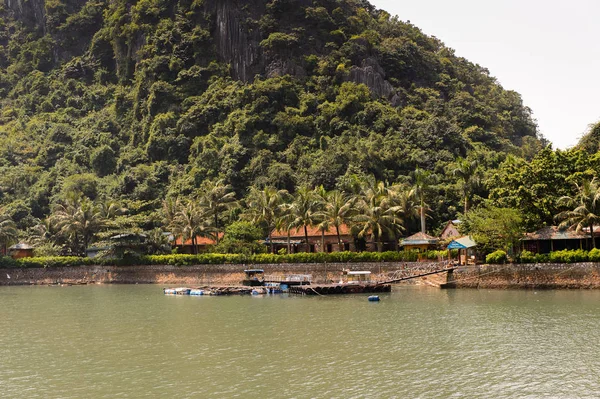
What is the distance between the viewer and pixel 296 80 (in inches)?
5281

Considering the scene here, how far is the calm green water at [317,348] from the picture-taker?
31.0 metres

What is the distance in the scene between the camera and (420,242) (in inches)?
3118

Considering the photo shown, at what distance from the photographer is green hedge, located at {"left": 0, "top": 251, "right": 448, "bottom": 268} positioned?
76194mm

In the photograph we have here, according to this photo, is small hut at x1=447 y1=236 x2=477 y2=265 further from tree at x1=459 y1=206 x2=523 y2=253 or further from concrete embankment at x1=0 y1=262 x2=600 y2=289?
concrete embankment at x1=0 y1=262 x2=600 y2=289

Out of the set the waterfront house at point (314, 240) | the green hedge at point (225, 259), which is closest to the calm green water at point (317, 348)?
the green hedge at point (225, 259)

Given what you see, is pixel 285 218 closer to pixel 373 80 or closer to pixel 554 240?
pixel 554 240

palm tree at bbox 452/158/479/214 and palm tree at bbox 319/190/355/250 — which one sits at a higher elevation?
palm tree at bbox 452/158/479/214

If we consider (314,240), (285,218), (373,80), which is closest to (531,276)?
(285,218)

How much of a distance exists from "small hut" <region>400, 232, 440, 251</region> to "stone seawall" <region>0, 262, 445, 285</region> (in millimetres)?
4986

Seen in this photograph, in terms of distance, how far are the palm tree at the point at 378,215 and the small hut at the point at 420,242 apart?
5.90 ft

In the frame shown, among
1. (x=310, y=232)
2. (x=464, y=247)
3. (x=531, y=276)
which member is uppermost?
(x=310, y=232)

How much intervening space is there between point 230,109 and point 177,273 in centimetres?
5053

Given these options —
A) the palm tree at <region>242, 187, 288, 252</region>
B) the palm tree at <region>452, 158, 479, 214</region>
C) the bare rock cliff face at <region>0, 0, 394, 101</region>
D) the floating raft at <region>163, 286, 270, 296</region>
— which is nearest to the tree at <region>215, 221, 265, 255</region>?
the palm tree at <region>242, 187, 288, 252</region>

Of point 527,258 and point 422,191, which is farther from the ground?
point 422,191
